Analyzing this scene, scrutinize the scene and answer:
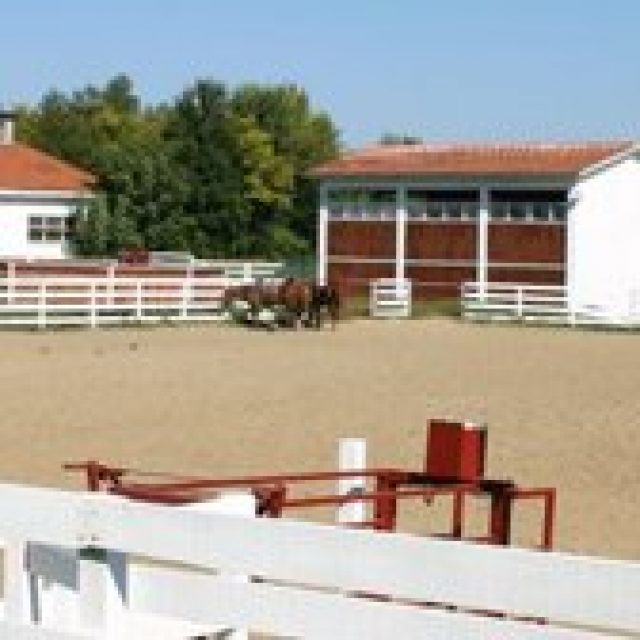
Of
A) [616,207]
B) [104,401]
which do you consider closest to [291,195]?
[616,207]

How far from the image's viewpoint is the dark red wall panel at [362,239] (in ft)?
180

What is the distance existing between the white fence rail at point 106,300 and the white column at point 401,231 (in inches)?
477

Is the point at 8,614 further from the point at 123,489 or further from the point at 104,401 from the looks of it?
the point at 104,401

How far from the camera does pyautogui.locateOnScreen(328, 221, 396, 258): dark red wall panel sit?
5500 cm

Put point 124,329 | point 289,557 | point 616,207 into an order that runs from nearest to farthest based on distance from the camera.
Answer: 1. point 289,557
2. point 124,329
3. point 616,207

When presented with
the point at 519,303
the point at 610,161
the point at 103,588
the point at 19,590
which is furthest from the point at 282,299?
the point at 103,588

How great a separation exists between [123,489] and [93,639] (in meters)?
1.42

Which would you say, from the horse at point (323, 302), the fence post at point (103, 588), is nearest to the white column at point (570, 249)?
the horse at point (323, 302)

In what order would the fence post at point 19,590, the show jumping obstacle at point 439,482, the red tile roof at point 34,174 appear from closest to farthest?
the fence post at point 19,590, the show jumping obstacle at point 439,482, the red tile roof at point 34,174

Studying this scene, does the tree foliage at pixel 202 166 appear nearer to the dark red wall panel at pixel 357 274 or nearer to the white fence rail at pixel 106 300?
the dark red wall panel at pixel 357 274

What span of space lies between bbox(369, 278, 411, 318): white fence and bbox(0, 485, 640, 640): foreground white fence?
134 feet

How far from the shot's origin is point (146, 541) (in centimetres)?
486

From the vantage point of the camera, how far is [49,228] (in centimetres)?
6141

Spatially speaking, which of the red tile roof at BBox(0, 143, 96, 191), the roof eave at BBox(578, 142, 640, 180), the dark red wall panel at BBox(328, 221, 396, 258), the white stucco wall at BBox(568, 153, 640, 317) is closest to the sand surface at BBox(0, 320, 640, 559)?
the white stucco wall at BBox(568, 153, 640, 317)
